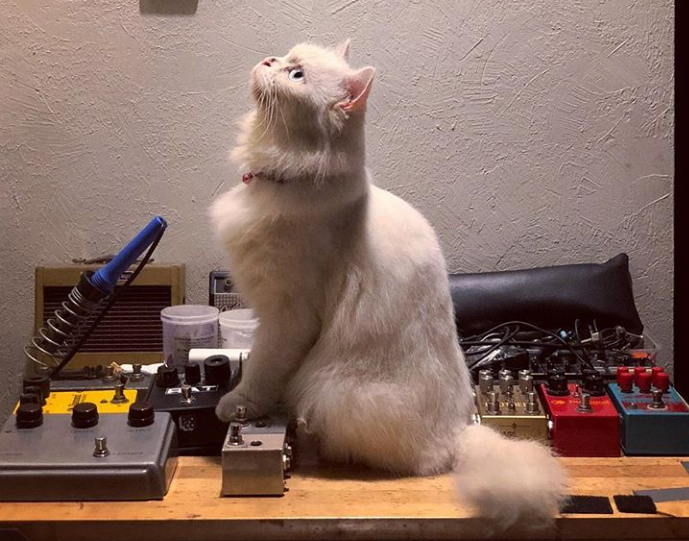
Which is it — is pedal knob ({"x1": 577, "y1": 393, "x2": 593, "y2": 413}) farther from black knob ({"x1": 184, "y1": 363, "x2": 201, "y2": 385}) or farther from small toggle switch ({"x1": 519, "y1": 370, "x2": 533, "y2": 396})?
black knob ({"x1": 184, "y1": 363, "x2": 201, "y2": 385})

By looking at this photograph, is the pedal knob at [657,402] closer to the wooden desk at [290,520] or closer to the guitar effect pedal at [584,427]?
the guitar effect pedal at [584,427]

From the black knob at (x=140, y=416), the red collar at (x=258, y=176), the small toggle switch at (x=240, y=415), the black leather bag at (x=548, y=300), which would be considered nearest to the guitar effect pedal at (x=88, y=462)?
the black knob at (x=140, y=416)

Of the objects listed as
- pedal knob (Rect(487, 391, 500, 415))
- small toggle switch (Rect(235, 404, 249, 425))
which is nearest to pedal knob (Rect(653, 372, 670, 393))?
pedal knob (Rect(487, 391, 500, 415))

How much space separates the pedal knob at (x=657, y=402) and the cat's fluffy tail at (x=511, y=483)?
0.68 ft

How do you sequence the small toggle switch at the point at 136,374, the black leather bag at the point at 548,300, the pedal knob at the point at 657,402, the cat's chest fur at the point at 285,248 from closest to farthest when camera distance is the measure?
→ the cat's chest fur at the point at 285,248
the pedal knob at the point at 657,402
the small toggle switch at the point at 136,374
the black leather bag at the point at 548,300

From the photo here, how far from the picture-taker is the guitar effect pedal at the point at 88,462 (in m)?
1.09

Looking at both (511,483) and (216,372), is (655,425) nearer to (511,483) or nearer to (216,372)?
(511,483)

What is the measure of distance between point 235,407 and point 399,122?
0.76 m

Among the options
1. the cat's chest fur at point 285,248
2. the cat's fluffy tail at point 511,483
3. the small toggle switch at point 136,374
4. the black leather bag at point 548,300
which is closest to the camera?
the cat's fluffy tail at point 511,483

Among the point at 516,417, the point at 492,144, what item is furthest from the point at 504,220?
the point at 516,417

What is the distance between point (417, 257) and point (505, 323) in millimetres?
458

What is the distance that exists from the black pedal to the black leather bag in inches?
20.2

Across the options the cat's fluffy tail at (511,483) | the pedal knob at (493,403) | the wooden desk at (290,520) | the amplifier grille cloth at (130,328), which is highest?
the amplifier grille cloth at (130,328)

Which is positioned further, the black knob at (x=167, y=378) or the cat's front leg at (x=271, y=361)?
the black knob at (x=167, y=378)
